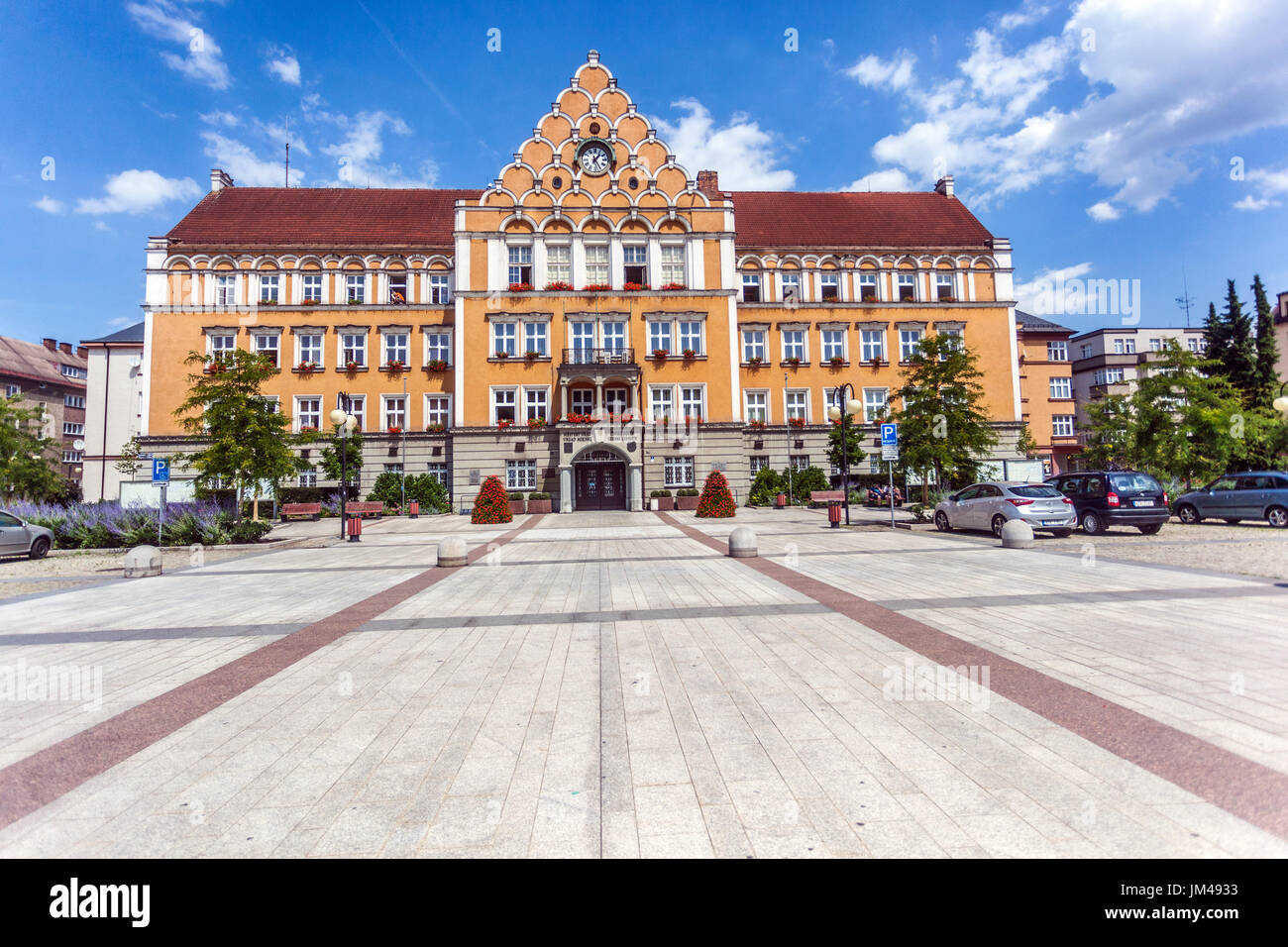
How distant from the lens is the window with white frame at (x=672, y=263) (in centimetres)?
3906

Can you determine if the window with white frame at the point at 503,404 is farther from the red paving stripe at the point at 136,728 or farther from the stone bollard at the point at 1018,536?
the red paving stripe at the point at 136,728

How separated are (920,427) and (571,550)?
16.0 m

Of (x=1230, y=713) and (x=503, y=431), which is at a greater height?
(x=503, y=431)

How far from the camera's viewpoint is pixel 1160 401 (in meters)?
25.2

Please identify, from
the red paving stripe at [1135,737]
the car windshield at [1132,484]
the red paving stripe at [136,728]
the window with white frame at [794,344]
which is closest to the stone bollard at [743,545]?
the red paving stripe at [1135,737]

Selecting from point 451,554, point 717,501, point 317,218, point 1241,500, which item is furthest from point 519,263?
point 1241,500

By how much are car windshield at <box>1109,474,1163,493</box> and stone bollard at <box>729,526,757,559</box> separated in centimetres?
1113

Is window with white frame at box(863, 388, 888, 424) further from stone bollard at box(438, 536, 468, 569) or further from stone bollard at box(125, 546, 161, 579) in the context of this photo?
stone bollard at box(125, 546, 161, 579)

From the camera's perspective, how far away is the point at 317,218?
140 ft

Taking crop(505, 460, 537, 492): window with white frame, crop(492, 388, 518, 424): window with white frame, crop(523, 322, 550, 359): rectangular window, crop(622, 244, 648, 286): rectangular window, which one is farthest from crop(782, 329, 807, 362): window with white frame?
crop(505, 460, 537, 492): window with white frame

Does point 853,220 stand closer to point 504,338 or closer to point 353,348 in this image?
point 504,338

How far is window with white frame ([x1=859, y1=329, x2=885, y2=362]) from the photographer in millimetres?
42000
